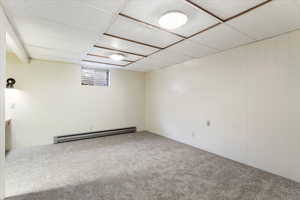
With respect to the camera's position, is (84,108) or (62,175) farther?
(84,108)

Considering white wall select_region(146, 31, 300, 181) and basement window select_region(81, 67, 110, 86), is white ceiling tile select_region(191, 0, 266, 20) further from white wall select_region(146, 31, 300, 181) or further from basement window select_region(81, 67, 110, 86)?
basement window select_region(81, 67, 110, 86)

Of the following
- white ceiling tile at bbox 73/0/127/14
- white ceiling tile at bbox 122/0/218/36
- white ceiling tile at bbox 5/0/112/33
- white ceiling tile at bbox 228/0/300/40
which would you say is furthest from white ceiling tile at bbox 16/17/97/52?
white ceiling tile at bbox 228/0/300/40

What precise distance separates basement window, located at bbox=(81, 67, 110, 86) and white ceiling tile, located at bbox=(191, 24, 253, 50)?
3398mm

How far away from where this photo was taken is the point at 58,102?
13.7 ft

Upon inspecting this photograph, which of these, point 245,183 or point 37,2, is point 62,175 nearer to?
point 37,2

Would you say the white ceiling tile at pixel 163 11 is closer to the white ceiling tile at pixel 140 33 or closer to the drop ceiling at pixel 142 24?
the drop ceiling at pixel 142 24

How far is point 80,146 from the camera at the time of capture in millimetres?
3863

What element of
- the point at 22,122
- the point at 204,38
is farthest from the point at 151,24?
the point at 22,122

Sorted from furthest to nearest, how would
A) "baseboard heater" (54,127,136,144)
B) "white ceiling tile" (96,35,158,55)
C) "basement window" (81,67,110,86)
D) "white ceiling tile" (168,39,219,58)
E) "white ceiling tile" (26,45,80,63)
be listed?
"basement window" (81,67,110,86)
"baseboard heater" (54,127,136,144)
"white ceiling tile" (26,45,80,63)
"white ceiling tile" (168,39,219,58)
"white ceiling tile" (96,35,158,55)

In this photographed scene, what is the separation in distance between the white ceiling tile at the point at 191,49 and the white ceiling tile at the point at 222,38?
0.15 metres

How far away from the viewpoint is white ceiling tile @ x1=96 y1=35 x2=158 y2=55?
269 centimetres

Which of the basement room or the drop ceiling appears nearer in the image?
the drop ceiling

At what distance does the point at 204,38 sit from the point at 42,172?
3.65 metres

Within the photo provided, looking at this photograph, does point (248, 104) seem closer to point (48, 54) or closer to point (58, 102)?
point (48, 54)
